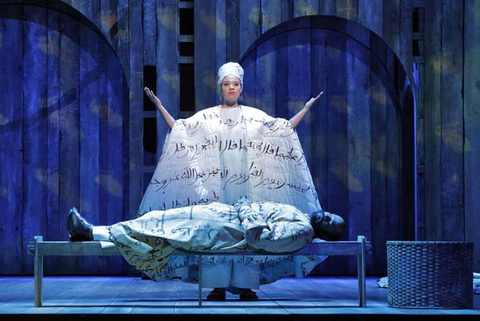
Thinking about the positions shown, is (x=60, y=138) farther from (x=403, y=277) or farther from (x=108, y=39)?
(x=403, y=277)

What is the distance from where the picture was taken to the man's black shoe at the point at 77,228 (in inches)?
165

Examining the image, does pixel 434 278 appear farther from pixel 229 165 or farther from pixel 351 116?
pixel 351 116

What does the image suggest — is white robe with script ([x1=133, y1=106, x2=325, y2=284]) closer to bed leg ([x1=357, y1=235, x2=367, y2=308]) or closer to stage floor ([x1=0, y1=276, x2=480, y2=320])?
stage floor ([x1=0, y1=276, x2=480, y2=320])

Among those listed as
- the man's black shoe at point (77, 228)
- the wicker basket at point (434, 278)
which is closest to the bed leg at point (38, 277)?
the man's black shoe at point (77, 228)

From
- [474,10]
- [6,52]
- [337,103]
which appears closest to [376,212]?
[337,103]

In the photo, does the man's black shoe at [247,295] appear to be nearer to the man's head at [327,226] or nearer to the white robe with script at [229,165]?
the white robe with script at [229,165]

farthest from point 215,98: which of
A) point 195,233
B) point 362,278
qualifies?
point 362,278

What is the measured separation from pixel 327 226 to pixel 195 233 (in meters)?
0.68

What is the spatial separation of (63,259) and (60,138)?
90 cm

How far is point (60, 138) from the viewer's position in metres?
6.43

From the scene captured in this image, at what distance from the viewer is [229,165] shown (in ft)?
16.6

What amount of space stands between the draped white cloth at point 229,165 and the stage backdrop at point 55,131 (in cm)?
141

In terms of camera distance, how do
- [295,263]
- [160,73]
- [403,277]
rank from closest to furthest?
[403,277], [295,263], [160,73]

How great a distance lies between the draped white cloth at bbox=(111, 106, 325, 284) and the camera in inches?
196
